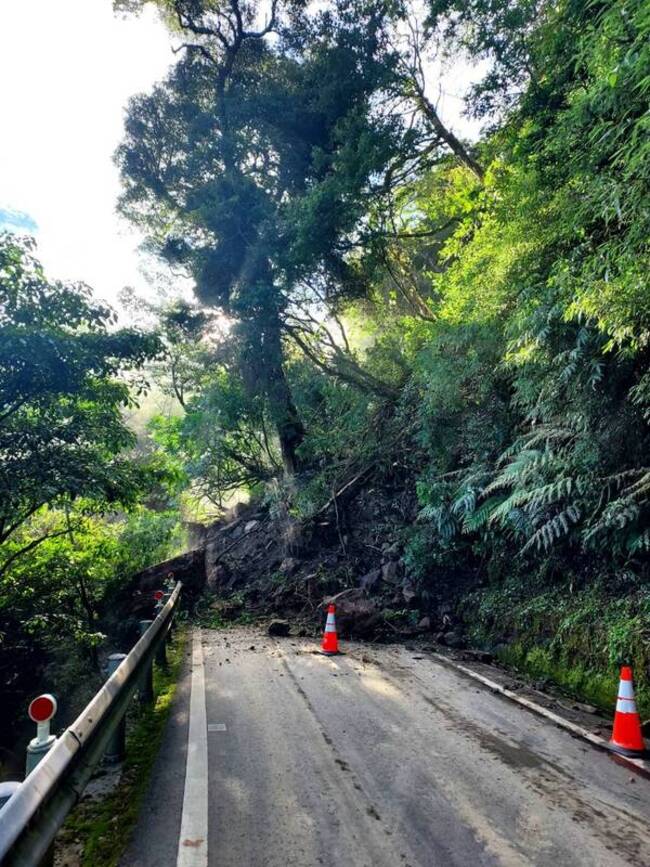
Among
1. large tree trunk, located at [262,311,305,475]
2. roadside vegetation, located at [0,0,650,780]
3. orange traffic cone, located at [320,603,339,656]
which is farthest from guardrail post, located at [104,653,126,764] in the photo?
large tree trunk, located at [262,311,305,475]

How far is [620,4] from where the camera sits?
4.35 metres

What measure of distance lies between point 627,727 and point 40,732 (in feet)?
15.0

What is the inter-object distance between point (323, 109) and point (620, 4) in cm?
1080

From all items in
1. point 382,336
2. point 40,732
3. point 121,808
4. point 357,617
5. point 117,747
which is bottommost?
point 121,808

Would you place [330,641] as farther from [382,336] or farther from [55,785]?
[382,336]

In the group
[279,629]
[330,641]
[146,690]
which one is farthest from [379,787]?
[279,629]

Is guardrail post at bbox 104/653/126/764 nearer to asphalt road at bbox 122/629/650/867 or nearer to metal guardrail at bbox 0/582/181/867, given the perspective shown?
asphalt road at bbox 122/629/650/867

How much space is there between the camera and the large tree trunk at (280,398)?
47.1 feet

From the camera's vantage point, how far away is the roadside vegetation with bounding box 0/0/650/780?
242 inches

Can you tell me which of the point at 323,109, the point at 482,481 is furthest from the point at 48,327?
the point at 323,109

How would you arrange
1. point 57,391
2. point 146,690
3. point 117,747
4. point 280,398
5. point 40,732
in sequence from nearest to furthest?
point 40,732 < point 117,747 < point 146,690 < point 57,391 < point 280,398

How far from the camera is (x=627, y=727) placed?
4344mm

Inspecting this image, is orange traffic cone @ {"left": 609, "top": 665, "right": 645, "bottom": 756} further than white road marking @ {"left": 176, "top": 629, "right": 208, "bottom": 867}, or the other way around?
orange traffic cone @ {"left": 609, "top": 665, "right": 645, "bottom": 756}

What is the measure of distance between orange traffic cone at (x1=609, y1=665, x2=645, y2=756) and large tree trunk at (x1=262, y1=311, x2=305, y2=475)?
11.8m
